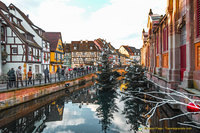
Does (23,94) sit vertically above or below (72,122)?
above

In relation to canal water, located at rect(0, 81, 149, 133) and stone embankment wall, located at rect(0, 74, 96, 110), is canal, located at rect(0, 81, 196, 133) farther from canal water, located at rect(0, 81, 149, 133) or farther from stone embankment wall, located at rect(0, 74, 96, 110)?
stone embankment wall, located at rect(0, 74, 96, 110)

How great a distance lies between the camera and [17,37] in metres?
21.7

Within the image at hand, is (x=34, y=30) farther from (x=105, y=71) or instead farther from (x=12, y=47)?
(x=105, y=71)

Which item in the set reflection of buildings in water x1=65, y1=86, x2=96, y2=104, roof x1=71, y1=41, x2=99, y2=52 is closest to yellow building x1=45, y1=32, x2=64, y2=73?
reflection of buildings in water x1=65, y1=86, x2=96, y2=104

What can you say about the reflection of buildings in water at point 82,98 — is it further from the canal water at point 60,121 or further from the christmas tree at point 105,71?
the canal water at point 60,121

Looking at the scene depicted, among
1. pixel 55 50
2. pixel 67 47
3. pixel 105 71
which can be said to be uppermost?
pixel 67 47

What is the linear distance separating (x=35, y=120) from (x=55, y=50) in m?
28.8

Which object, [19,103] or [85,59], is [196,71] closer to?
[19,103]

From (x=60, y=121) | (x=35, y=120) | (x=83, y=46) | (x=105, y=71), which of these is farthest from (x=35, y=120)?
(x=83, y=46)

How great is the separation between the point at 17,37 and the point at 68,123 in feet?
58.1

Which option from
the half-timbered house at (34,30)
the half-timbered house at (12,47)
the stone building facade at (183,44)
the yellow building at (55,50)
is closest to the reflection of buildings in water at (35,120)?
the stone building facade at (183,44)

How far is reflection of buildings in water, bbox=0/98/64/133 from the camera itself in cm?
808

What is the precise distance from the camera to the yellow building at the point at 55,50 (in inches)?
1438

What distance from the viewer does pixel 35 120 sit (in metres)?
9.55
